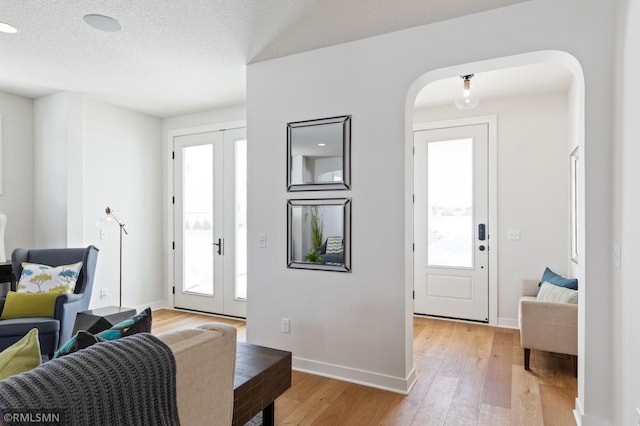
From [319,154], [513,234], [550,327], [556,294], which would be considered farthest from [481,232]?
[319,154]

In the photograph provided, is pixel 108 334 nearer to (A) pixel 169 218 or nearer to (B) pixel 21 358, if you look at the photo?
(B) pixel 21 358

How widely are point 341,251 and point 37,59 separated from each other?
307 centimetres

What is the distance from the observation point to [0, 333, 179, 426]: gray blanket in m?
0.85

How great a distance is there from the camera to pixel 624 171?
1.86 meters

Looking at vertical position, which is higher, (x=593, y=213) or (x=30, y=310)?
(x=593, y=213)

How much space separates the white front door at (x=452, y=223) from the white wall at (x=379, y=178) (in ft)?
6.31

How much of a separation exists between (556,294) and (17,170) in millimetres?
5545

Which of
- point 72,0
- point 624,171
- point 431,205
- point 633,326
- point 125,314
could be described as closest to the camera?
point 633,326

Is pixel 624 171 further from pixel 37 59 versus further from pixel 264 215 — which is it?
pixel 37 59

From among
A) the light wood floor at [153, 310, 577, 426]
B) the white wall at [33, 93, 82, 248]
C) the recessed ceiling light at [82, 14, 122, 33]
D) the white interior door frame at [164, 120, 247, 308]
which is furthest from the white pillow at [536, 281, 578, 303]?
the white wall at [33, 93, 82, 248]

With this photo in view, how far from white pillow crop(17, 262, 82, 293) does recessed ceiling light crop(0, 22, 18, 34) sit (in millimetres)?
1923

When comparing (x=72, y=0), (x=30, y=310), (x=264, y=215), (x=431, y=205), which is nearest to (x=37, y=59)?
(x=72, y=0)

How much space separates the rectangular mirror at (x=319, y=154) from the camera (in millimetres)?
2932

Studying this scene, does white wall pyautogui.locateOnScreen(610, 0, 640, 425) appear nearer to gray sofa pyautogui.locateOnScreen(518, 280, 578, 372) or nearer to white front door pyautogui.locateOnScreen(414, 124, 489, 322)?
gray sofa pyautogui.locateOnScreen(518, 280, 578, 372)
